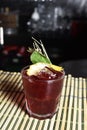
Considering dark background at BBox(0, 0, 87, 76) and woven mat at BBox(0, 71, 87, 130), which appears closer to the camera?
woven mat at BBox(0, 71, 87, 130)

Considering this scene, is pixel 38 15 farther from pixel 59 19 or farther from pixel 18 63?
pixel 18 63

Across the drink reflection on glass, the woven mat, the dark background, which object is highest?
the drink reflection on glass

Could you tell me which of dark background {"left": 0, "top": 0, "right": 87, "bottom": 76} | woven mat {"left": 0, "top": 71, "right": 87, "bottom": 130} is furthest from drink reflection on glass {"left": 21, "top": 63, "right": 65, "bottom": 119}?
dark background {"left": 0, "top": 0, "right": 87, "bottom": 76}

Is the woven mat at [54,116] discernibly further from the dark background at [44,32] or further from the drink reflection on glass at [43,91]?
the dark background at [44,32]

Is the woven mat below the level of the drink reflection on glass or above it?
below

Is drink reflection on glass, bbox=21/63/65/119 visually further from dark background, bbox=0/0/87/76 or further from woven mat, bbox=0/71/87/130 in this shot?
dark background, bbox=0/0/87/76

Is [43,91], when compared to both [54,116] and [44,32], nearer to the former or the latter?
[54,116]
